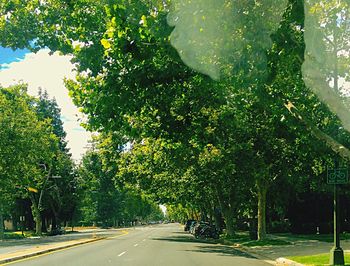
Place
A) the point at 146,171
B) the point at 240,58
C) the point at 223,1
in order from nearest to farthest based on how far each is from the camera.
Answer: the point at 223,1
the point at 240,58
the point at 146,171

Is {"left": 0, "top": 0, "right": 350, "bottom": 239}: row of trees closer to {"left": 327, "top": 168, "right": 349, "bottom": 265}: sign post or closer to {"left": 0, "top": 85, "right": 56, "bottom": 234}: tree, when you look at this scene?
{"left": 327, "top": 168, "right": 349, "bottom": 265}: sign post

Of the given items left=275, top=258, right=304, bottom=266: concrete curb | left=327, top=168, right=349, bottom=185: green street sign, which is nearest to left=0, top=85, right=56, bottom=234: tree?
left=275, top=258, right=304, bottom=266: concrete curb

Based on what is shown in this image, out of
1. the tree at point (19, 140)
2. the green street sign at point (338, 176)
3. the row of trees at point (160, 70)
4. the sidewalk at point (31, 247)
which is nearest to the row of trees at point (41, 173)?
the tree at point (19, 140)

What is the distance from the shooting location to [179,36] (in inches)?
505

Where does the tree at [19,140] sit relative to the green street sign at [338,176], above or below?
above

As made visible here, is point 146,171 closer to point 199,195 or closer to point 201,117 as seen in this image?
point 199,195

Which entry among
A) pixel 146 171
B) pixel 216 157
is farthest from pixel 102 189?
pixel 216 157

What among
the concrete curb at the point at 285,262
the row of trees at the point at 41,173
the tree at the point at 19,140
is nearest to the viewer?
the concrete curb at the point at 285,262

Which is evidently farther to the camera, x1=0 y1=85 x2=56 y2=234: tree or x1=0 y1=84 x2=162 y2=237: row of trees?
x1=0 y1=84 x2=162 y2=237: row of trees

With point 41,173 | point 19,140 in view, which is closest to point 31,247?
point 19,140

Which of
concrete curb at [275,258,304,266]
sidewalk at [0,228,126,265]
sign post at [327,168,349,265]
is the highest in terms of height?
sign post at [327,168,349,265]

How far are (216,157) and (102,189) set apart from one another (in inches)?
3075

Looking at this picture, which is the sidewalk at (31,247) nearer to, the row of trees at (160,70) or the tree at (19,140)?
the row of trees at (160,70)

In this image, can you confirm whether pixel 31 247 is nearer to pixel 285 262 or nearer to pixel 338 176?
pixel 285 262
